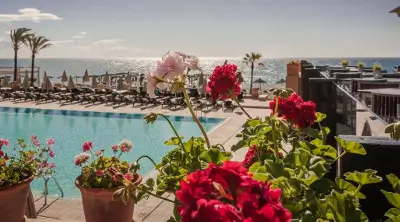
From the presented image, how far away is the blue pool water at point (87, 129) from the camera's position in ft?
40.9

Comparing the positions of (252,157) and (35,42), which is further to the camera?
(35,42)

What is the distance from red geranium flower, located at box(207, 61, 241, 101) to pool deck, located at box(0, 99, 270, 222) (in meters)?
3.25

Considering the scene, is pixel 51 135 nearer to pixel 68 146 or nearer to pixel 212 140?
pixel 68 146

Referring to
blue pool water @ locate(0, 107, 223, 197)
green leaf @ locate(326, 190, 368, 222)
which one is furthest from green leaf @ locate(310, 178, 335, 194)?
blue pool water @ locate(0, 107, 223, 197)

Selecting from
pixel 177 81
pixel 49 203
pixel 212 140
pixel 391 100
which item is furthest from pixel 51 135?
pixel 177 81

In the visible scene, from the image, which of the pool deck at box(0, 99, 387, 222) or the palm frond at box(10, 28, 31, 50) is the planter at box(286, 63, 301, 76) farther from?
the palm frond at box(10, 28, 31, 50)

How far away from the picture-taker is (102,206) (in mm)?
3846

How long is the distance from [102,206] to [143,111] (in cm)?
1355

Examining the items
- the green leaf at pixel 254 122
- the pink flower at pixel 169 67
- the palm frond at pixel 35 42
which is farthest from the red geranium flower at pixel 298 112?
the palm frond at pixel 35 42

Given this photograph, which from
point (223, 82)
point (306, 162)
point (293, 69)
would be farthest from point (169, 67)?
point (293, 69)

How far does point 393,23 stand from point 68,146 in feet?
34.6

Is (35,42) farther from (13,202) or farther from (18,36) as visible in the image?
(13,202)

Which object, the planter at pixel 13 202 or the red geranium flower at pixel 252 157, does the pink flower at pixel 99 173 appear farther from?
the red geranium flower at pixel 252 157

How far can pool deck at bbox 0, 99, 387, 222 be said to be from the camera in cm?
535
